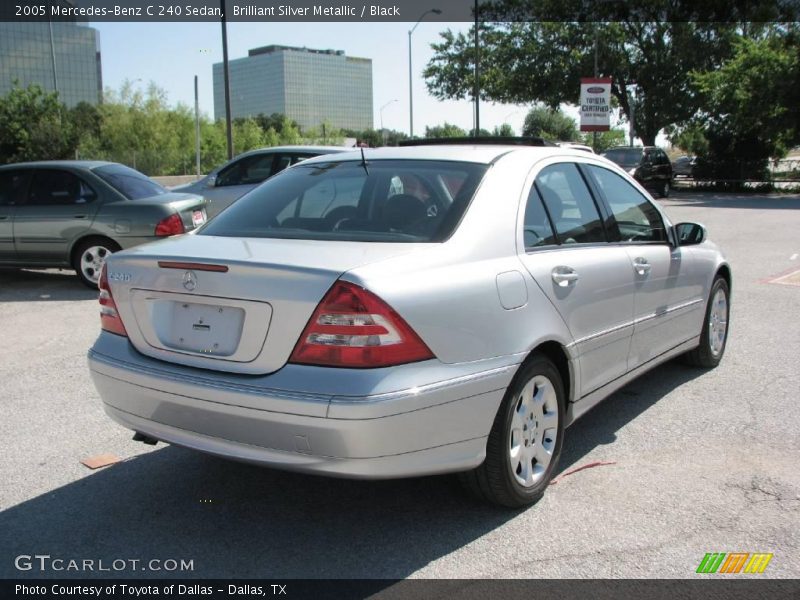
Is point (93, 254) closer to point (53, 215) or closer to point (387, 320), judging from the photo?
point (53, 215)

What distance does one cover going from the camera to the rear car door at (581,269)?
3764 millimetres

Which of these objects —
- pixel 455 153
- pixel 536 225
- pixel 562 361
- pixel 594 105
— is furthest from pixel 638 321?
pixel 594 105

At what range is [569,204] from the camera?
13.9ft

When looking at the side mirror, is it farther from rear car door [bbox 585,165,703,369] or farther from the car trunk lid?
the car trunk lid

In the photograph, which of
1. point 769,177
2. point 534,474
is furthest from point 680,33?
point 534,474

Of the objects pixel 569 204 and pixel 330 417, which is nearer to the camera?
pixel 330 417

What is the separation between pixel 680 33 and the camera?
1513 inches

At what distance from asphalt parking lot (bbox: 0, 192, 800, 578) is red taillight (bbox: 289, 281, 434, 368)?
0.84m

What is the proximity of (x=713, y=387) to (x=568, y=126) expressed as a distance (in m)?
97.1

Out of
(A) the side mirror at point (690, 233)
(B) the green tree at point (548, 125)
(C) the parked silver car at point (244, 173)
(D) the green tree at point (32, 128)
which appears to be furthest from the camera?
(B) the green tree at point (548, 125)

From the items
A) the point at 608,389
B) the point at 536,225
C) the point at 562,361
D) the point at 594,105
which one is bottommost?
the point at 608,389

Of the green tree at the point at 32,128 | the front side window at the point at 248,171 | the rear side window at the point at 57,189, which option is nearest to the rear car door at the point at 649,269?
the rear side window at the point at 57,189

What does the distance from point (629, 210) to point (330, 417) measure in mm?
2738

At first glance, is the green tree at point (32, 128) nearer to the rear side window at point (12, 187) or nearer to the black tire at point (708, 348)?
the rear side window at point (12, 187)
